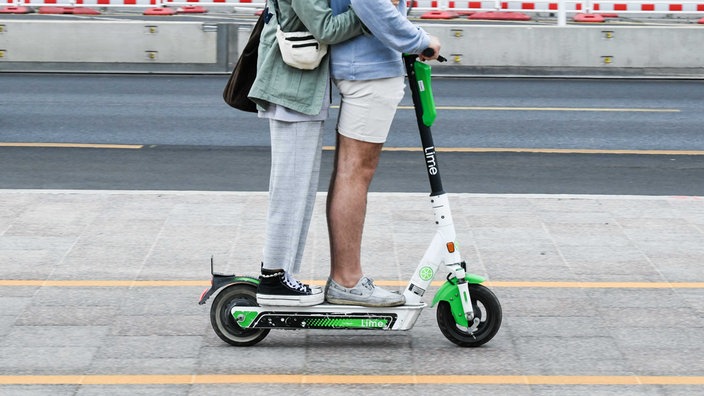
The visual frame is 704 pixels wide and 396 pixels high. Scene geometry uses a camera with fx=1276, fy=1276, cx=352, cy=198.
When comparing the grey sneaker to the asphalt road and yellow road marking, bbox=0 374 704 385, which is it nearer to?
yellow road marking, bbox=0 374 704 385

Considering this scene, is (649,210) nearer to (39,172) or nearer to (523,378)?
(523,378)

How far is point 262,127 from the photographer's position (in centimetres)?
1253

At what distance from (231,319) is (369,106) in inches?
41.4

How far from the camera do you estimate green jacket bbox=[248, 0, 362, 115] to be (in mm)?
4988

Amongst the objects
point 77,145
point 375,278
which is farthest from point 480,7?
point 375,278

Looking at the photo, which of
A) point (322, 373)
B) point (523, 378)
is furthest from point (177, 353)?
point (523, 378)

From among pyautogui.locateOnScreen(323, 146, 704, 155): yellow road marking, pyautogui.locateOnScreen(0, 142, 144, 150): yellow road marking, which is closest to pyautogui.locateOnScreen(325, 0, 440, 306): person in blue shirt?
pyautogui.locateOnScreen(323, 146, 704, 155): yellow road marking

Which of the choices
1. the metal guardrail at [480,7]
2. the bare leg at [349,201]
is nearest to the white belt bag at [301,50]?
the bare leg at [349,201]

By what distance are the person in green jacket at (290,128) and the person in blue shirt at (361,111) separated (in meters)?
0.08

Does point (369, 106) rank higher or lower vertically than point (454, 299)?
higher

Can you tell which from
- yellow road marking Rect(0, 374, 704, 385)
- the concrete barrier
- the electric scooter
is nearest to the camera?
yellow road marking Rect(0, 374, 704, 385)

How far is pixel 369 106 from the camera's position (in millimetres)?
5145

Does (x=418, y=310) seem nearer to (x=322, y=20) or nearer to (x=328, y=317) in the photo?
(x=328, y=317)

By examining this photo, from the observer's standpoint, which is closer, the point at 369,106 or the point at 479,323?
the point at 369,106
